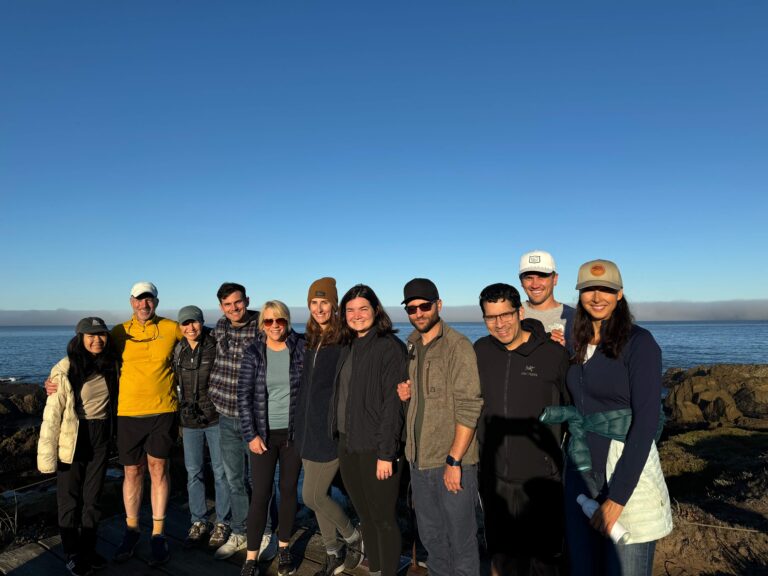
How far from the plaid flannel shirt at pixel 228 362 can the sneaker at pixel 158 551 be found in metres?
1.39

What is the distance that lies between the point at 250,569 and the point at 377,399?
206cm

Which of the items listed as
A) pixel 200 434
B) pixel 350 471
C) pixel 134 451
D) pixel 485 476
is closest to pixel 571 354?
pixel 485 476

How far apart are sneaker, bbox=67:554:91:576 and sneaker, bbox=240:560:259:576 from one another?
1545mm

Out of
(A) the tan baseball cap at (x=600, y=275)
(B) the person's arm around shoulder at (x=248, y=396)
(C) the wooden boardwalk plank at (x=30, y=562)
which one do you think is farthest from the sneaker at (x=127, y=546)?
(A) the tan baseball cap at (x=600, y=275)

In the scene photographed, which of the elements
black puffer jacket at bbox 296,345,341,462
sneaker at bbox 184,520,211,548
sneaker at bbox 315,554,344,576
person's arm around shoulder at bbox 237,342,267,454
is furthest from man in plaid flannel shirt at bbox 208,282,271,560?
black puffer jacket at bbox 296,345,341,462

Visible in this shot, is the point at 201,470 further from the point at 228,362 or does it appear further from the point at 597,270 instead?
the point at 597,270

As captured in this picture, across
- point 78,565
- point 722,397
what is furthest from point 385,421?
point 722,397

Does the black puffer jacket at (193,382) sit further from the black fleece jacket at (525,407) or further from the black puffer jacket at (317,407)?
the black fleece jacket at (525,407)

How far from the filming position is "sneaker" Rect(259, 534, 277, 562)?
4591mm

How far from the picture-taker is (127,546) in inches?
186

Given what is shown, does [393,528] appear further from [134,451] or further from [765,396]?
[765,396]

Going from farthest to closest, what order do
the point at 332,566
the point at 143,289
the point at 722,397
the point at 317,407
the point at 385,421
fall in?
1. the point at 722,397
2. the point at 143,289
3. the point at 332,566
4. the point at 317,407
5. the point at 385,421

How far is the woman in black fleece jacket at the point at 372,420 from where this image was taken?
368 centimetres

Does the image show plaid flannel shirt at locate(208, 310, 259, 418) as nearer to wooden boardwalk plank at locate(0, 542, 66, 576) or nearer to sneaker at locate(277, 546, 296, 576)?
sneaker at locate(277, 546, 296, 576)
